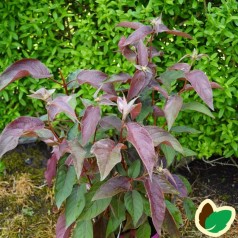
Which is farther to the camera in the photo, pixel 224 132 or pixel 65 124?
pixel 65 124

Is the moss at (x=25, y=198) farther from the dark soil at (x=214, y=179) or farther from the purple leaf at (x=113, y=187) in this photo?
the purple leaf at (x=113, y=187)

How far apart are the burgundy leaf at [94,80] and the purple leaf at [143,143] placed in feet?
0.92

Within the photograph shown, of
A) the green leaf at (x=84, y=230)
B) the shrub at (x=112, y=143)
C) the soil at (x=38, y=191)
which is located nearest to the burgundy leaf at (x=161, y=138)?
the shrub at (x=112, y=143)

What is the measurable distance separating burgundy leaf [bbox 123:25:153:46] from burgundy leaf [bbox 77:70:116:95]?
0.56 feet

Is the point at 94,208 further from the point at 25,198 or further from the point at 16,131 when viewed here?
the point at 25,198

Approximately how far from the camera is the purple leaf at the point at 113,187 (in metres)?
1.82

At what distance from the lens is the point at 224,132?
2.81m

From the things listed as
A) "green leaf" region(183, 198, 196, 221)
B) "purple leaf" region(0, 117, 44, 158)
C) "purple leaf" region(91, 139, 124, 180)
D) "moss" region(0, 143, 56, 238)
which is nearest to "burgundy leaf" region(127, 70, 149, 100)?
"purple leaf" region(91, 139, 124, 180)

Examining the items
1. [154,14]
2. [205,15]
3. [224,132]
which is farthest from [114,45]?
[224,132]

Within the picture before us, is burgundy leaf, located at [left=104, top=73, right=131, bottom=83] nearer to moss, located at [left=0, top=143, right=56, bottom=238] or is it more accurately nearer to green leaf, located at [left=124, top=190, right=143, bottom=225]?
green leaf, located at [left=124, top=190, right=143, bottom=225]

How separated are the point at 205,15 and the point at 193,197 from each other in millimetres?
1065

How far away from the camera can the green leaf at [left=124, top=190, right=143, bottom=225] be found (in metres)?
1.89

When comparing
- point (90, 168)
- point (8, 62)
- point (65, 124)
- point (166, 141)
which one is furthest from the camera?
point (65, 124)

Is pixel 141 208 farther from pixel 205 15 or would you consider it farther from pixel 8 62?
pixel 8 62
